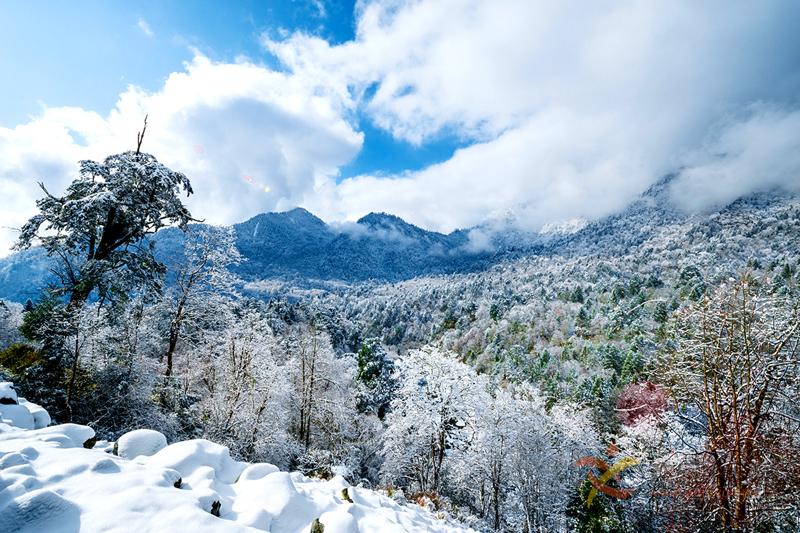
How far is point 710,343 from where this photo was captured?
3992mm

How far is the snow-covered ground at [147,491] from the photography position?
9.61ft

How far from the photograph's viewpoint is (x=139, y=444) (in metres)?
4.76

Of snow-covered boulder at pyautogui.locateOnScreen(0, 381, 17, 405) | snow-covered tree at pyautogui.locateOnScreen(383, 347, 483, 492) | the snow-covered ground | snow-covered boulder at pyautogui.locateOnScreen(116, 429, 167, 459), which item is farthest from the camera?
snow-covered tree at pyautogui.locateOnScreen(383, 347, 483, 492)

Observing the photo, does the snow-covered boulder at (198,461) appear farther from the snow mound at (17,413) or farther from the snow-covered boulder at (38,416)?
the snow-covered boulder at (38,416)

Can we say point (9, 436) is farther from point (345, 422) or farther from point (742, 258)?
point (742, 258)

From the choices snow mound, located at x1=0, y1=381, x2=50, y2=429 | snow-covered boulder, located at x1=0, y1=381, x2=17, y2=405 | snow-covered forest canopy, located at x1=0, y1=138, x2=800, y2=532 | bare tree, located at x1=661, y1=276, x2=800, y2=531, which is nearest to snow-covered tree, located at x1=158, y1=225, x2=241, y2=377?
snow-covered forest canopy, located at x1=0, y1=138, x2=800, y2=532

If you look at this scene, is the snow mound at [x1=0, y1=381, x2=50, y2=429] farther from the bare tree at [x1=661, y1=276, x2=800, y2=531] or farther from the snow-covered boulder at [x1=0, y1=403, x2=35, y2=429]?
the bare tree at [x1=661, y1=276, x2=800, y2=531]

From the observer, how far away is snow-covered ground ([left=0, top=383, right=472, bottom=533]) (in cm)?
293

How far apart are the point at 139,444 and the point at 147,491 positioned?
5.98 feet

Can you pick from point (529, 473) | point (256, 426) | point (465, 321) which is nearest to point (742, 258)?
point (465, 321)

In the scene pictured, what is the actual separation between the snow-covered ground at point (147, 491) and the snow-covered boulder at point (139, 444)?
12mm

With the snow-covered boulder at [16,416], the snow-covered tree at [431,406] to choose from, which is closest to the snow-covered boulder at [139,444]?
the snow-covered boulder at [16,416]

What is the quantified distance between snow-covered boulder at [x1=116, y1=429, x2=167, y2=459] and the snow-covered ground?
0.01 metres

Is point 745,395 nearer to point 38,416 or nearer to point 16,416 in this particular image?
point 16,416
